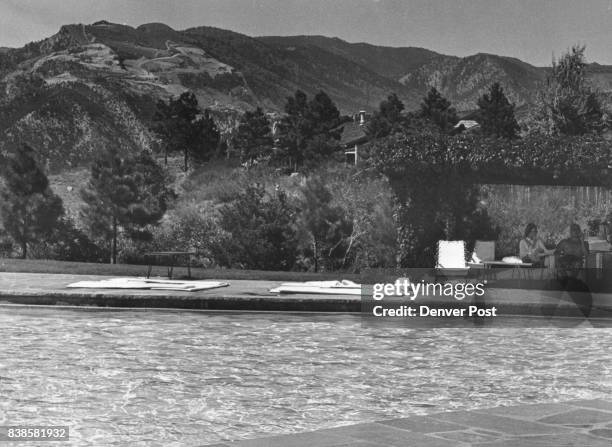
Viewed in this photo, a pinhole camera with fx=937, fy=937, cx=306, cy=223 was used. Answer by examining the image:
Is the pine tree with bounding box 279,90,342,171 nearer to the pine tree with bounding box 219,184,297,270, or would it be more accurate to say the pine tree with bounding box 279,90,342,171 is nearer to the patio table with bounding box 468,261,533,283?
the pine tree with bounding box 219,184,297,270

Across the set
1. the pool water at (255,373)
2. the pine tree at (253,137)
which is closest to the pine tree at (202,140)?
the pine tree at (253,137)

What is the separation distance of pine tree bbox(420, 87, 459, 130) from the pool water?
76.7 ft

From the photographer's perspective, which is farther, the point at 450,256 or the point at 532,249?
the point at 450,256

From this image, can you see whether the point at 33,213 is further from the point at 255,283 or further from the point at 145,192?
the point at 255,283

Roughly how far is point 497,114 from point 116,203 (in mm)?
18673

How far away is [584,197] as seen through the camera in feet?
63.1

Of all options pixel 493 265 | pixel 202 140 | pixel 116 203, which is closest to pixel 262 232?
pixel 116 203

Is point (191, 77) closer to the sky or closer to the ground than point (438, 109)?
closer to the sky

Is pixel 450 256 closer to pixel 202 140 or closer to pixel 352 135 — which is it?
pixel 202 140

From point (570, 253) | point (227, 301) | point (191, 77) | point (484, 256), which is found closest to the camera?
point (227, 301)

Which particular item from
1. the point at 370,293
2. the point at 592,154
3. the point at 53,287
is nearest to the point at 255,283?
the point at 370,293

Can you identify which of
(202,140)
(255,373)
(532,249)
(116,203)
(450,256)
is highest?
(202,140)

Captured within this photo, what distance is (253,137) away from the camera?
30359mm

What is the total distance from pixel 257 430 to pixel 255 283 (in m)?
10.4
